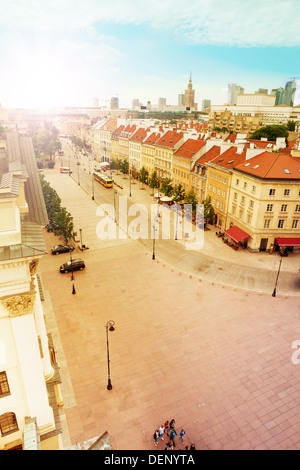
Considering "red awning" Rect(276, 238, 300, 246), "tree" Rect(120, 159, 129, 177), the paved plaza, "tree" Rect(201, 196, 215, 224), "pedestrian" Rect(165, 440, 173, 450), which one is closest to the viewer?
"pedestrian" Rect(165, 440, 173, 450)

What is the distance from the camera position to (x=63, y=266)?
122 ft

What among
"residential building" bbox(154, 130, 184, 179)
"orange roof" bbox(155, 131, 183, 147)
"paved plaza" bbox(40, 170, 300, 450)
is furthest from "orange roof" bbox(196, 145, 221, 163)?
"paved plaza" bbox(40, 170, 300, 450)

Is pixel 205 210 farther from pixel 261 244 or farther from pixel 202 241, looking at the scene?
pixel 261 244

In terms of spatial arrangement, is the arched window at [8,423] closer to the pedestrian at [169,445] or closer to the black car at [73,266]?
the pedestrian at [169,445]

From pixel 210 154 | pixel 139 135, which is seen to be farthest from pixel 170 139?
pixel 139 135

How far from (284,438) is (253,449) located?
2195 millimetres

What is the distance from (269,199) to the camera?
40.9 metres

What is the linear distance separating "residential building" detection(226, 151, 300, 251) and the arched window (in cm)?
3649

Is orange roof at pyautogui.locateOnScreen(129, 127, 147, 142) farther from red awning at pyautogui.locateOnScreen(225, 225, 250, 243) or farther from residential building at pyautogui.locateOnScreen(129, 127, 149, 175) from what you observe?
red awning at pyautogui.locateOnScreen(225, 225, 250, 243)

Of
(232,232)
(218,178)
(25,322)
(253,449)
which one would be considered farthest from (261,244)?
(25,322)

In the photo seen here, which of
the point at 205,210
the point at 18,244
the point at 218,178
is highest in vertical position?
the point at 18,244

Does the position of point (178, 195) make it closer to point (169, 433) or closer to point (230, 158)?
point (230, 158)

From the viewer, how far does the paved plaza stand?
63.1 feet

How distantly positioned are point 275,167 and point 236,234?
10.5m
